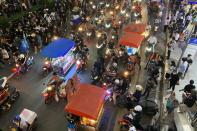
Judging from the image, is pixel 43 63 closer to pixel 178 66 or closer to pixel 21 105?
pixel 21 105

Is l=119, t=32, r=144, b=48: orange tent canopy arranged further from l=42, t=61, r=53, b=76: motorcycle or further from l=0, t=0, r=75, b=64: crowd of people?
l=0, t=0, r=75, b=64: crowd of people

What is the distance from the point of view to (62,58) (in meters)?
16.2

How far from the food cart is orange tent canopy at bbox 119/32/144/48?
377cm

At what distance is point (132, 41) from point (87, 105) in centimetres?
739

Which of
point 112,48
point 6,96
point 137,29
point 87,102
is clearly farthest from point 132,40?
point 6,96

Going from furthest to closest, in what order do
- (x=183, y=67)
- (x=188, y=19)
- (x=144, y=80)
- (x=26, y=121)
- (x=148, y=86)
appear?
(x=188, y=19), (x=144, y=80), (x=183, y=67), (x=148, y=86), (x=26, y=121)

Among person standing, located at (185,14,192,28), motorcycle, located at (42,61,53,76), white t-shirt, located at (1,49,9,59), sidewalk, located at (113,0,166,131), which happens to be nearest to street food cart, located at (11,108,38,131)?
sidewalk, located at (113,0,166,131)

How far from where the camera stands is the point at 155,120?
13.2m

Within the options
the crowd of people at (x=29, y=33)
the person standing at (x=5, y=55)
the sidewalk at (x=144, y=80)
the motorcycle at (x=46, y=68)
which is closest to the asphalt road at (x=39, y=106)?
the motorcycle at (x=46, y=68)

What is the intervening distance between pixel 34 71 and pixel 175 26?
13.2 meters

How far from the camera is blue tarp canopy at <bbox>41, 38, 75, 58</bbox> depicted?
49.9 feet

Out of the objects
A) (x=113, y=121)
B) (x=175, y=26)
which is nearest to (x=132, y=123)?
(x=113, y=121)

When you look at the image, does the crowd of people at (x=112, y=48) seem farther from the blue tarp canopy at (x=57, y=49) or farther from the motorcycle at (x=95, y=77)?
the blue tarp canopy at (x=57, y=49)

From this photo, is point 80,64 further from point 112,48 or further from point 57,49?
point 112,48
